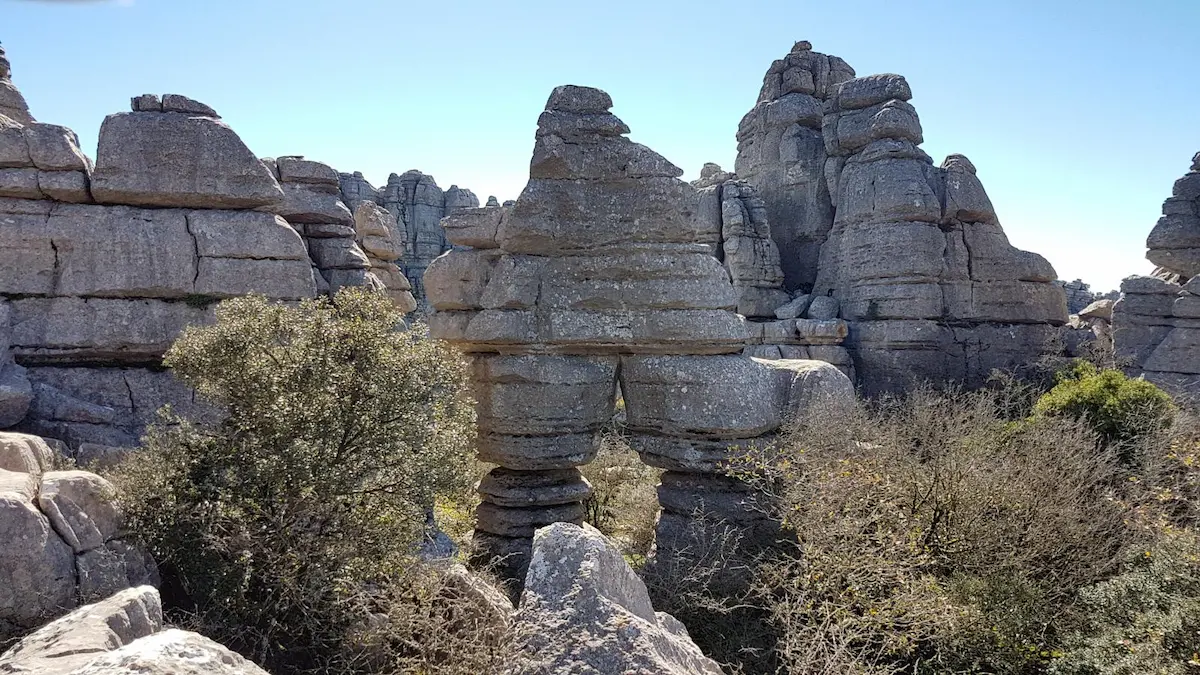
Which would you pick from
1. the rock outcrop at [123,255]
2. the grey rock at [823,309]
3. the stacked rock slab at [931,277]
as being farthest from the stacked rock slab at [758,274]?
the rock outcrop at [123,255]

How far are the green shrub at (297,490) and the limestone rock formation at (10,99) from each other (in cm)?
1451

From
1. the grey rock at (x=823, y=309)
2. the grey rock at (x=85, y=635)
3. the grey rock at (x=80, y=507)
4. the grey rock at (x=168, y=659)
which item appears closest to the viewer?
the grey rock at (x=168, y=659)

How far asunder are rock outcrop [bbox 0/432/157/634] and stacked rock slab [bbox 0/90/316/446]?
1.86m

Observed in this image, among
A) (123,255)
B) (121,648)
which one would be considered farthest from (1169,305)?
(121,648)

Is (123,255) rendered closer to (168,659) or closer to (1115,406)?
(168,659)

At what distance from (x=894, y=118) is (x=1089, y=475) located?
41.9ft

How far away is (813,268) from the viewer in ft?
73.8

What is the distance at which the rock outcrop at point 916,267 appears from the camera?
17953 millimetres

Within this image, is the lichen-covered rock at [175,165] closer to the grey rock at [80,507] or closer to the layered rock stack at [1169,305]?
the grey rock at [80,507]

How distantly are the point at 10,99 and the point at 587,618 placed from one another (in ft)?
60.6

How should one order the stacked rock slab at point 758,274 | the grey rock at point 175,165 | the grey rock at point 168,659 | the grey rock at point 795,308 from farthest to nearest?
the grey rock at point 795,308 → the stacked rock slab at point 758,274 → the grey rock at point 175,165 → the grey rock at point 168,659

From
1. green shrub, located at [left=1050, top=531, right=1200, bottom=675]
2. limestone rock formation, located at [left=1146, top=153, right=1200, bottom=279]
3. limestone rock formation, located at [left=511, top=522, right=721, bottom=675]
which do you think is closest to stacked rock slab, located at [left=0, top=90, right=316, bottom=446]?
limestone rock formation, located at [left=511, top=522, right=721, bottom=675]

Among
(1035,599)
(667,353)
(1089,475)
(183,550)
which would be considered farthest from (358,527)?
(1089,475)

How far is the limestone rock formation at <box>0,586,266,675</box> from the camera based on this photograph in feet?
9.50
